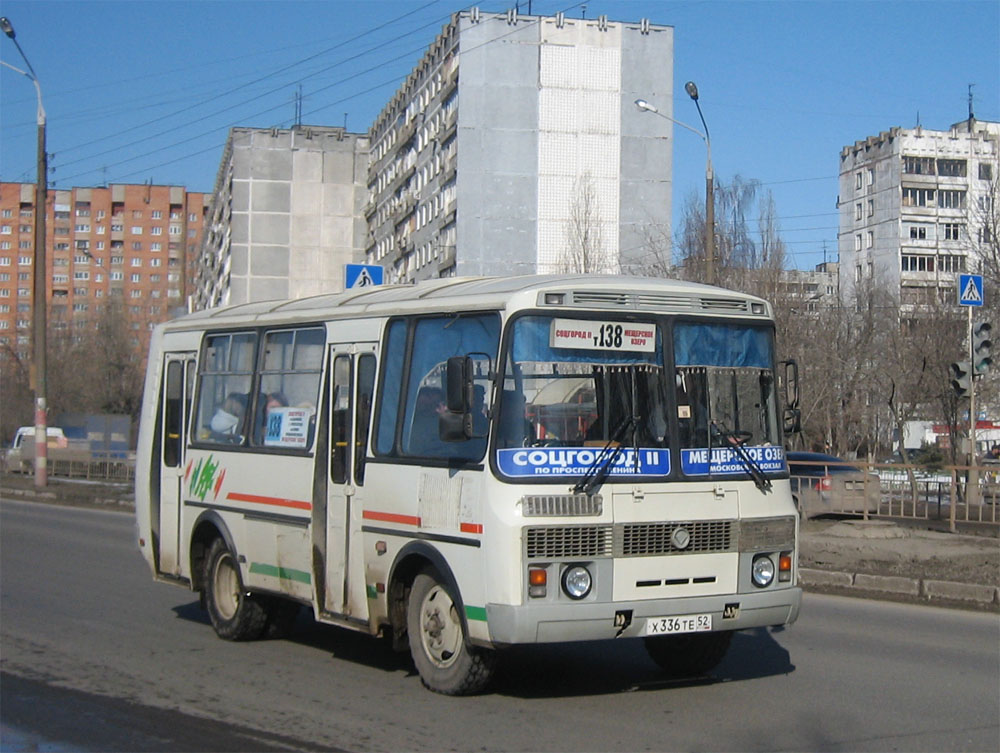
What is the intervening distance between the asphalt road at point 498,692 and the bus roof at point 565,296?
102 inches

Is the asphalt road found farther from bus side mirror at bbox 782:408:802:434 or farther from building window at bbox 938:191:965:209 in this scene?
building window at bbox 938:191:965:209

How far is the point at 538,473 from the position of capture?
7719mm

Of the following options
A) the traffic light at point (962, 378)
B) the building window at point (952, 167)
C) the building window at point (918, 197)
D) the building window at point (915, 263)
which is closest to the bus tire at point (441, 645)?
the traffic light at point (962, 378)

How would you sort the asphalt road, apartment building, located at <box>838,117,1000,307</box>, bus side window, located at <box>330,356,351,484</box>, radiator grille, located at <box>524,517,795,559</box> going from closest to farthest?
the asphalt road → radiator grille, located at <box>524,517,795,559</box> → bus side window, located at <box>330,356,351,484</box> → apartment building, located at <box>838,117,1000,307</box>

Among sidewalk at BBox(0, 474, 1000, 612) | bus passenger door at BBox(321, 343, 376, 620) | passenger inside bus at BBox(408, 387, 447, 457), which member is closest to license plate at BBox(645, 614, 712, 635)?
passenger inside bus at BBox(408, 387, 447, 457)

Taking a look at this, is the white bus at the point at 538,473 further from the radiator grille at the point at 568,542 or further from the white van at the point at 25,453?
the white van at the point at 25,453

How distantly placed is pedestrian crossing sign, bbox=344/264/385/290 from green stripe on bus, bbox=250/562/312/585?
8.13 m

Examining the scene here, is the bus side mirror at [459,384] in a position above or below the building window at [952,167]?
below

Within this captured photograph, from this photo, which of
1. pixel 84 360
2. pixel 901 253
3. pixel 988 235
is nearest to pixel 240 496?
pixel 988 235

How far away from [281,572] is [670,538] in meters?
3.57

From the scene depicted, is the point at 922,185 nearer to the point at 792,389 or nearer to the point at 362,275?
the point at 362,275

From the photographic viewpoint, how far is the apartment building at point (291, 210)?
81.8m

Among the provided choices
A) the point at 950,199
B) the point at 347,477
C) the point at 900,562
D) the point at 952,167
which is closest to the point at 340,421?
the point at 347,477

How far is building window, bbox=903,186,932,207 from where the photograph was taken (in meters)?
94.7
